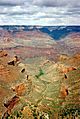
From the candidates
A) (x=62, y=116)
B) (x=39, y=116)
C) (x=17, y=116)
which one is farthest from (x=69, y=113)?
(x=17, y=116)

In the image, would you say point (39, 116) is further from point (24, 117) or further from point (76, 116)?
point (76, 116)

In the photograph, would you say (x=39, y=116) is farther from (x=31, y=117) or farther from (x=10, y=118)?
(x=10, y=118)

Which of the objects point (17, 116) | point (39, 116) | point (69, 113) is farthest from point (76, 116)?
point (17, 116)

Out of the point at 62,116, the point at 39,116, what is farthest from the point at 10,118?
the point at 62,116

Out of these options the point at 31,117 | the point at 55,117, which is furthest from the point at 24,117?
the point at 55,117

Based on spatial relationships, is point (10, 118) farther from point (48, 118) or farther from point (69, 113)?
point (69, 113)
